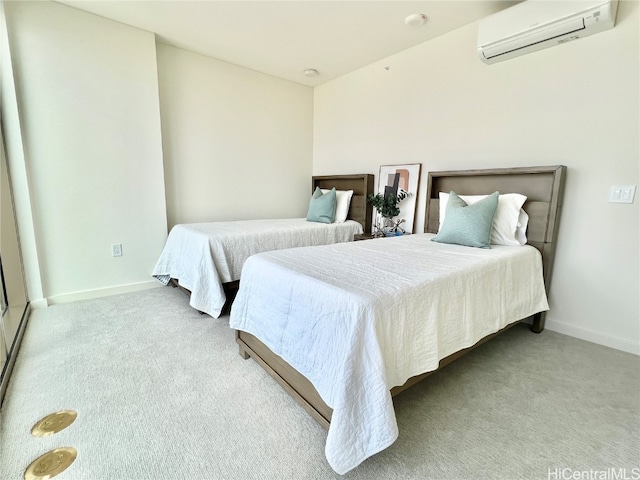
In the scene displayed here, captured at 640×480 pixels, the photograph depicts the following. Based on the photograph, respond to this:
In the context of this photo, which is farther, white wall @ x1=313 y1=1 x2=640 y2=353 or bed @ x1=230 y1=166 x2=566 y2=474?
white wall @ x1=313 y1=1 x2=640 y2=353

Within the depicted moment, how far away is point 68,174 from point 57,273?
892 mm

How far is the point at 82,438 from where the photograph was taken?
1.28 meters

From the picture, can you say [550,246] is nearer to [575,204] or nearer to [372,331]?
[575,204]

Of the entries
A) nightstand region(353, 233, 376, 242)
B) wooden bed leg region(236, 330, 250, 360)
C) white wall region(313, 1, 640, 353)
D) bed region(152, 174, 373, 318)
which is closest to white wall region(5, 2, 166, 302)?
bed region(152, 174, 373, 318)

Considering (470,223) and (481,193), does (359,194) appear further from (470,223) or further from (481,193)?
(470,223)

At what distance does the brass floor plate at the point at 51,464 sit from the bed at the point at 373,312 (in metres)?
0.85

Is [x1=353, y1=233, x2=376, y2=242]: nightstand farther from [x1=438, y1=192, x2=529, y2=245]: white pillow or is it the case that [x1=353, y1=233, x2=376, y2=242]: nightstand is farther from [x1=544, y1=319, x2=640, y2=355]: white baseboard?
[x1=544, y1=319, x2=640, y2=355]: white baseboard

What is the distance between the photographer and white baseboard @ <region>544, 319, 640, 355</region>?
2.05 m

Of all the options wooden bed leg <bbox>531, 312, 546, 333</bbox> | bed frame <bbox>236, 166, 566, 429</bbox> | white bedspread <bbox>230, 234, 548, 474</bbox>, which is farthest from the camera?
wooden bed leg <bbox>531, 312, 546, 333</bbox>

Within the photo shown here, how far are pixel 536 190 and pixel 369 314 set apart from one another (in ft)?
6.83

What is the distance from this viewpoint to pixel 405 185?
10.8 feet

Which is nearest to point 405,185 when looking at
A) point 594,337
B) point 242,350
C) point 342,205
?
point 342,205

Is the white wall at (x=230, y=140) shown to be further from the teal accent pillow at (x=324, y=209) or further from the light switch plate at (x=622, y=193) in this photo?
the light switch plate at (x=622, y=193)

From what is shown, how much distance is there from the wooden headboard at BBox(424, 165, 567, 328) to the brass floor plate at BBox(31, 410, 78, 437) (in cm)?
306
